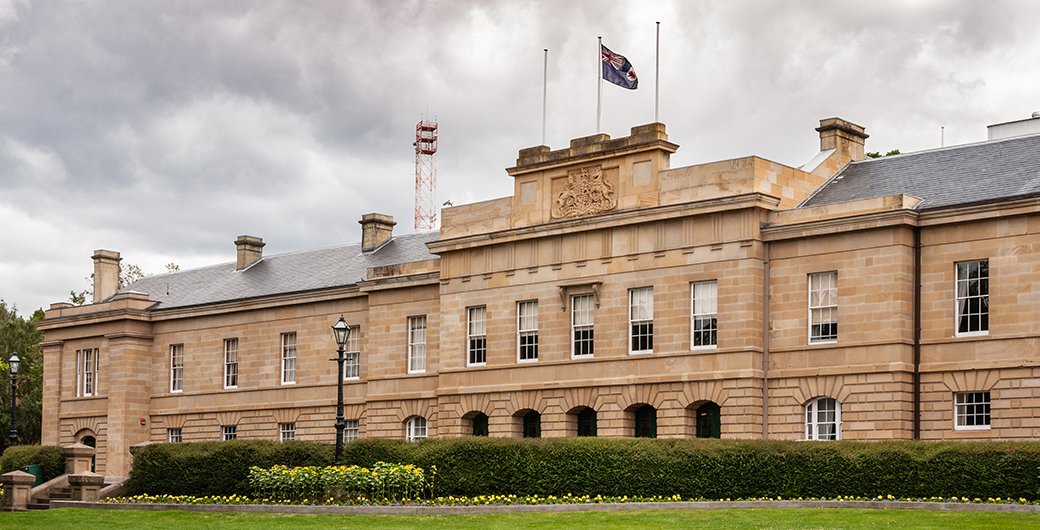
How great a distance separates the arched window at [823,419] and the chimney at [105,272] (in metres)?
39.1

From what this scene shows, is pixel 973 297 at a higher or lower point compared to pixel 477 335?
higher

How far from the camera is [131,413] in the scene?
54.5 metres

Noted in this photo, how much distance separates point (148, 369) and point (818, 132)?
31171 millimetres

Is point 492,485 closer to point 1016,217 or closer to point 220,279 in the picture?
point 1016,217

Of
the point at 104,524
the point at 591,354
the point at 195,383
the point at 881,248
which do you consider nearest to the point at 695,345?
the point at 591,354

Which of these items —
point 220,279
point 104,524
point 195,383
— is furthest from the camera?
point 220,279

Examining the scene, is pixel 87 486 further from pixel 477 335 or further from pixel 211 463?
pixel 477 335

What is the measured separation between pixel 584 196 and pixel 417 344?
387 inches

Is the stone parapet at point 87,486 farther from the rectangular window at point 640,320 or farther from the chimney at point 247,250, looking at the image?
the chimney at point 247,250

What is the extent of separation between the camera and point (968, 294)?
32219 mm

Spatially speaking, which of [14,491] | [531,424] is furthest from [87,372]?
[531,424]

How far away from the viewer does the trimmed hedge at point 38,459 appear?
4506 cm

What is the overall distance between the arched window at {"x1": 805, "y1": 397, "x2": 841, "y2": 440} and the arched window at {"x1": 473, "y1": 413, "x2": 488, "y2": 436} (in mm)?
11433

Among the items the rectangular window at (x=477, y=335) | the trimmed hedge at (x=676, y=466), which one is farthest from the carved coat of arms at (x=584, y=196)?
the trimmed hedge at (x=676, y=466)
